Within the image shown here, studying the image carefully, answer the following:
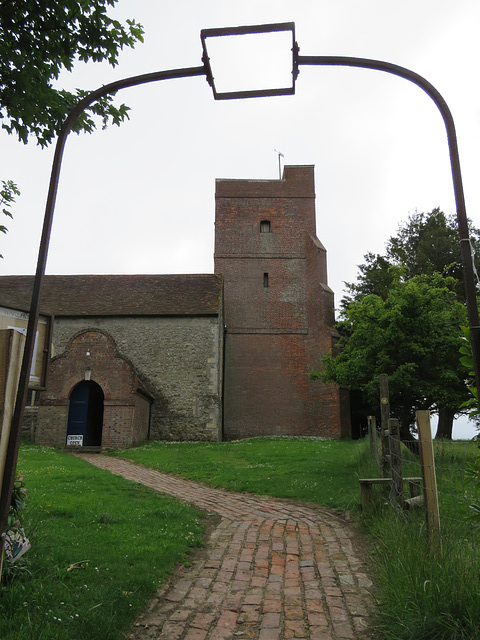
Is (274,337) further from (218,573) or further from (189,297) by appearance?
(218,573)

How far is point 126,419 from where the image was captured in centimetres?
1902

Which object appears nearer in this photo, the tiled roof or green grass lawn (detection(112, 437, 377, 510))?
green grass lawn (detection(112, 437, 377, 510))

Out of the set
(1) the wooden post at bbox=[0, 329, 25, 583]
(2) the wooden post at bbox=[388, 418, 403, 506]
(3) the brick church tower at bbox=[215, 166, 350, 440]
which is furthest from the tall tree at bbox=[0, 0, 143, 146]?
(3) the brick church tower at bbox=[215, 166, 350, 440]

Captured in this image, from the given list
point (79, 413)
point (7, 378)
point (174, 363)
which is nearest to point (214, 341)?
point (174, 363)

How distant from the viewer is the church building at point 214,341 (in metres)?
19.8

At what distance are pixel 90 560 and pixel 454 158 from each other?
4965 millimetres

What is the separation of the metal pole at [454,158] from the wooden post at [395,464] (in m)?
3.88

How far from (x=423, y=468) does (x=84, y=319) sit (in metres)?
21.0

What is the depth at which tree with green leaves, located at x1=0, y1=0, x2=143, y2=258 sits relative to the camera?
5363 millimetres

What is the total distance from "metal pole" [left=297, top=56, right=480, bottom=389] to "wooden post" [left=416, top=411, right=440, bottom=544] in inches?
68.3

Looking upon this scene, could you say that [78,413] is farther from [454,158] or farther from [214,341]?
[454,158]

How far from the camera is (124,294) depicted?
25141 mm

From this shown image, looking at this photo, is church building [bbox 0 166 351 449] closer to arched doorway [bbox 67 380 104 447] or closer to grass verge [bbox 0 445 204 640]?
arched doorway [bbox 67 380 104 447]

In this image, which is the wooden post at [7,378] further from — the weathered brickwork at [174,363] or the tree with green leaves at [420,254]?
the tree with green leaves at [420,254]
